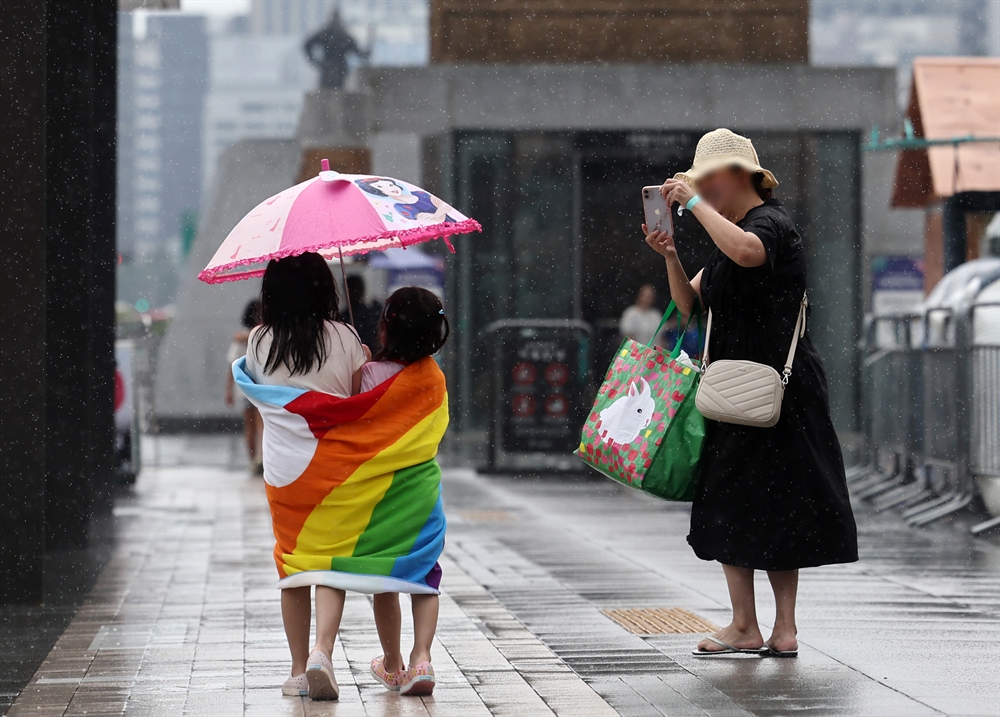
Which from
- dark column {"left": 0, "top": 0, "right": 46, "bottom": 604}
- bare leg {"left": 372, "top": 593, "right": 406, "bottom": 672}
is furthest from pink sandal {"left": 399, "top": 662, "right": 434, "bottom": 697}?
dark column {"left": 0, "top": 0, "right": 46, "bottom": 604}

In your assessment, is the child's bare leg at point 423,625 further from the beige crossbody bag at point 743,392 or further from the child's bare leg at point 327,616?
the beige crossbody bag at point 743,392

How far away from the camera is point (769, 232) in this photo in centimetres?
537

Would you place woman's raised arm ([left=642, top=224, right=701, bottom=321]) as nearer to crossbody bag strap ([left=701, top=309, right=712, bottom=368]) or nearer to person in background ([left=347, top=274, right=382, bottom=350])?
crossbody bag strap ([left=701, top=309, right=712, bottom=368])

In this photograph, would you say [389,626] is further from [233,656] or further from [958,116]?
[958,116]

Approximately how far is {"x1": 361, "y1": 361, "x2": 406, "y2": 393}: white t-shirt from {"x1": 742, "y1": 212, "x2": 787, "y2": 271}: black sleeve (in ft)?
4.27

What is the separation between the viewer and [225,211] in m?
28.5

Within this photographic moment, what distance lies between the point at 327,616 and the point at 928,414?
23.9 ft

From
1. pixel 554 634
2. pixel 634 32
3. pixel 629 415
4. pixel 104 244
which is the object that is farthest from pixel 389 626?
pixel 634 32

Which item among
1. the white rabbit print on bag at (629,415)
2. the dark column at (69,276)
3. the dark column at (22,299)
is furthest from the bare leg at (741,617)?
the dark column at (69,276)

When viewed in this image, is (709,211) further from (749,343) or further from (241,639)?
(241,639)

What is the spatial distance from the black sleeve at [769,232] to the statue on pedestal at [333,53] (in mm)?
23826

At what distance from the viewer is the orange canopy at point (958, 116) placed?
14016mm

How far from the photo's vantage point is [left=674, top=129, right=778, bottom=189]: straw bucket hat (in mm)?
5535

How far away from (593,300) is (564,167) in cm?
198
